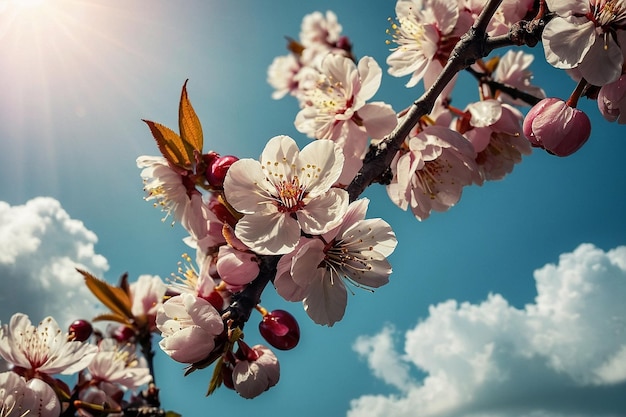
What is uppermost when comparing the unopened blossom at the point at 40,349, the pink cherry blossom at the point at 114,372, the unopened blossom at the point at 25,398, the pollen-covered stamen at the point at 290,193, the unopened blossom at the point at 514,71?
the unopened blossom at the point at 514,71

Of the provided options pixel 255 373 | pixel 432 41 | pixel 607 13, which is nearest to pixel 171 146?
pixel 255 373

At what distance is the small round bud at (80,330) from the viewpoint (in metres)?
1.98

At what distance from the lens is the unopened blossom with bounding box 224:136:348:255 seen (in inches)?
45.4

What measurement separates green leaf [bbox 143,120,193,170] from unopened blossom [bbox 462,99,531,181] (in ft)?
3.20

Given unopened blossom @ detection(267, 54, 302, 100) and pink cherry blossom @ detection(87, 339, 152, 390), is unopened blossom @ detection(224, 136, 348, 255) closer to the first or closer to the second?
pink cherry blossom @ detection(87, 339, 152, 390)

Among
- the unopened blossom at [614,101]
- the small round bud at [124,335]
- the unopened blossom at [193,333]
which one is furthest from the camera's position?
the small round bud at [124,335]

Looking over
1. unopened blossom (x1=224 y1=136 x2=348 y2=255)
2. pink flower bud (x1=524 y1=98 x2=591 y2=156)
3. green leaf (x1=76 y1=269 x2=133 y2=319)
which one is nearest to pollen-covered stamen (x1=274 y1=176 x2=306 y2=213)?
unopened blossom (x1=224 y1=136 x2=348 y2=255)

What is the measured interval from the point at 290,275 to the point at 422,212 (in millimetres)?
605

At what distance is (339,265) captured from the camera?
1.24 metres

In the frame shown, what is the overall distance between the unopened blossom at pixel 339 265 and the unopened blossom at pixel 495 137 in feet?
2.17

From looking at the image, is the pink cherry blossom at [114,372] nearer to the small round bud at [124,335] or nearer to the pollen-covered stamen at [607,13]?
the small round bud at [124,335]

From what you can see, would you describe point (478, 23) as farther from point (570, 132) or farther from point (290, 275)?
point (290, 275)

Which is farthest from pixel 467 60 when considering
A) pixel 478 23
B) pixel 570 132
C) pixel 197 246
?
pixel 197 246

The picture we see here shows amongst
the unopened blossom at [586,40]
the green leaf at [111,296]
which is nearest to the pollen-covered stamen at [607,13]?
the unopened blossom at [586,40]
